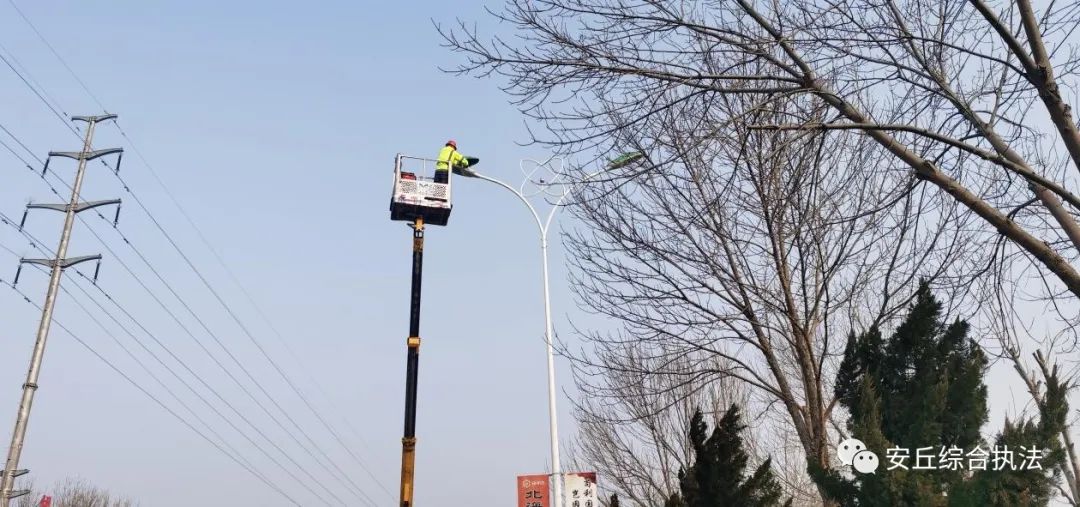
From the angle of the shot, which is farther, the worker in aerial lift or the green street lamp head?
the worker in aerial lift

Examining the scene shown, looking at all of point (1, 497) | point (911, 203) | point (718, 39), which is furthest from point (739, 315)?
point (1, 497)

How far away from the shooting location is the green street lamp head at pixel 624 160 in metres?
5.66

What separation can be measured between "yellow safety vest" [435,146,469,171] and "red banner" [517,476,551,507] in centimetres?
556

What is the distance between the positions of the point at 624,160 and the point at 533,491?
6000mm

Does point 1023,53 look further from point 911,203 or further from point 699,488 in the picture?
point 699,488

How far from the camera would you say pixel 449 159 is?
14.0 meters

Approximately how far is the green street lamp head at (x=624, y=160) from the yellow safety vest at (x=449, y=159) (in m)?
7.93

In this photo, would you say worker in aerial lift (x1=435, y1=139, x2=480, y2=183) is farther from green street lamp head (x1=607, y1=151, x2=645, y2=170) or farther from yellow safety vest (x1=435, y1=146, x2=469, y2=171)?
green street lamp head (x1=607, y1=151, x2=645, y2=170)

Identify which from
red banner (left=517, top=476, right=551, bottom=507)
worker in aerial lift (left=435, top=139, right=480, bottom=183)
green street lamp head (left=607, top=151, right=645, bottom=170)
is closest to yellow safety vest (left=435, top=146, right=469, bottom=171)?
worker in aerial lift (left=435, top=139, right=480, bottom=183)

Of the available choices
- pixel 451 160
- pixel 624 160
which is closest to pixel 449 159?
pixel 451 160

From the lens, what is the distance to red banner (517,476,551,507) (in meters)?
10.6

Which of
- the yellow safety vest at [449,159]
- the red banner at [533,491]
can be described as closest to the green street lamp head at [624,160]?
the red banner at [533,491]

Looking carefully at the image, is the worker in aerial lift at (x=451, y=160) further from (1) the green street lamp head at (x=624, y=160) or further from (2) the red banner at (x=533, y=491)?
(1) the green street lamp head at (x=624, y=160)

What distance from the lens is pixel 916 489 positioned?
Answer: 6.42 metres
